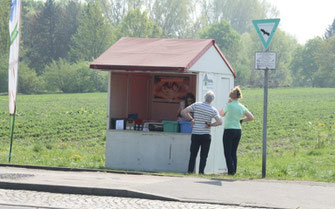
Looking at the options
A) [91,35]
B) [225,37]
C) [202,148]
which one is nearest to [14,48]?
[202,148]

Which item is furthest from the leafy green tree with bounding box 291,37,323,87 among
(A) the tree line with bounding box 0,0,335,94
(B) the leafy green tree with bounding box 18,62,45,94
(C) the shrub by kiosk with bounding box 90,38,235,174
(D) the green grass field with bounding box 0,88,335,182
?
(C) the shrub by kiosk with bounding box 90,38,235,174

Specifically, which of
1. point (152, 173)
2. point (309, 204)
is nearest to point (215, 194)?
point (309, 204)

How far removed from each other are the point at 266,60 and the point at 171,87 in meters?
3.93

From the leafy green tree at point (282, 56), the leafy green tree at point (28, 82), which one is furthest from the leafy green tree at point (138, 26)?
the leafy green tree at point (28, 82)

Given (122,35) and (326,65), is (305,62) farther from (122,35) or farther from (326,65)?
(122,35)

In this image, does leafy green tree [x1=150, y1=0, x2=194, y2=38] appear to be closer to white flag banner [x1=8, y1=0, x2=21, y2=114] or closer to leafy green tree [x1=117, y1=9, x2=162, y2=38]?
leafy green tree [x1=117, y1=9, x2=162, y2=38]

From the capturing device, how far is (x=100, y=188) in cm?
1028

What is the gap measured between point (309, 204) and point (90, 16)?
8983cm

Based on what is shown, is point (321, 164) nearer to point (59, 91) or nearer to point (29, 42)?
point (59, 91)

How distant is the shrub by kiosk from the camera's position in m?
14.2

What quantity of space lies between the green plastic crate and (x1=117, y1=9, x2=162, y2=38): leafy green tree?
87.8 metres

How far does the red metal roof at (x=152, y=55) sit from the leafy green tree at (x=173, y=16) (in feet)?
323

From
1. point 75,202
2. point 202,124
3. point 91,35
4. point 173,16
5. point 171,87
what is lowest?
point 75,202

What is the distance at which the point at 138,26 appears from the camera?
102250 millimetres
